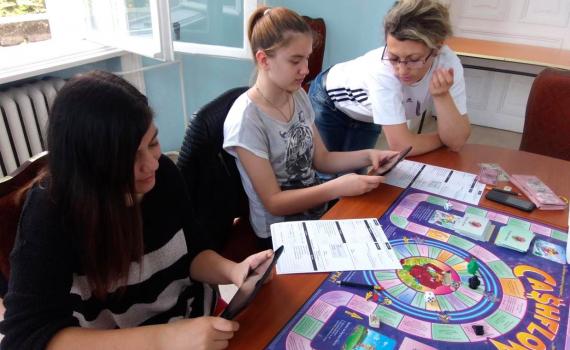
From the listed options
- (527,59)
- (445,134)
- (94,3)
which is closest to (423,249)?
(445,134)

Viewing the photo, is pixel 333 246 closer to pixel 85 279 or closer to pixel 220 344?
pixel 220 344

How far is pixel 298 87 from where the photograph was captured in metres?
1.36

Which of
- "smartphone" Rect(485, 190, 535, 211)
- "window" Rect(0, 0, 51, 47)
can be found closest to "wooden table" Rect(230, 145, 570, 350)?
"smartphone" Rect(485, 190, 535, 211)

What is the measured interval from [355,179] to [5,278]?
87 cm

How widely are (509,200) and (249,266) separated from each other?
79 cm

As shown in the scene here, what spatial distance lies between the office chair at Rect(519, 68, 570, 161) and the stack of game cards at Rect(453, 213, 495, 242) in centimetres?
97

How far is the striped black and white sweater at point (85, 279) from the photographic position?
2.29ft

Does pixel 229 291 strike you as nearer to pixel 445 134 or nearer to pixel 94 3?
pixel 445 134

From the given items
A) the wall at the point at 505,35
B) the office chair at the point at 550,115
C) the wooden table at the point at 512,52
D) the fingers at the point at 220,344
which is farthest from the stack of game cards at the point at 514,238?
the wall at the point at 505,35

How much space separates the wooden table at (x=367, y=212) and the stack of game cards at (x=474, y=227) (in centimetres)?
10

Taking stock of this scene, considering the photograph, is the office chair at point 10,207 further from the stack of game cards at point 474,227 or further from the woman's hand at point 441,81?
the woman's hand at point 441,81

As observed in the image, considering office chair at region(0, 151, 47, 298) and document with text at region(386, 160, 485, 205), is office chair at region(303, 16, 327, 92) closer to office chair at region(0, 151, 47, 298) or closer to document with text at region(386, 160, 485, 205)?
document with text at region(386, 160, 485, 205)

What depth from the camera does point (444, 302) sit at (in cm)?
84

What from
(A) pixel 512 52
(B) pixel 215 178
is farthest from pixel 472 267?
(A) pixel 512 52
